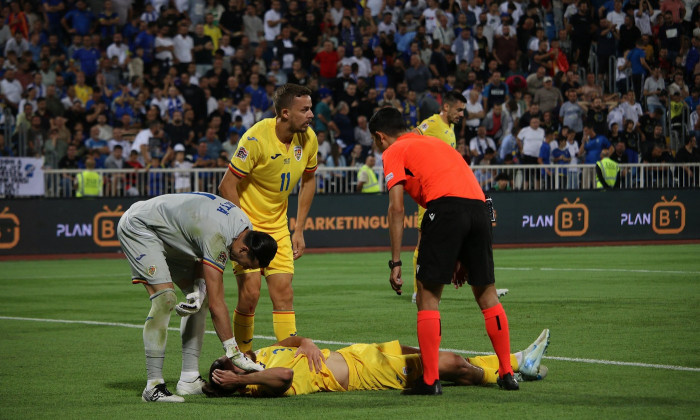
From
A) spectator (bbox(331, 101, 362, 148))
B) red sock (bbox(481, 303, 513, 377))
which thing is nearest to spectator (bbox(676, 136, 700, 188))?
spectator (bbox(331, 101, 362, 148))

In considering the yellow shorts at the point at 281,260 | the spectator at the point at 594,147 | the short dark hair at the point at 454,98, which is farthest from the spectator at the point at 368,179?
the yellow shorts at the point at 281,260

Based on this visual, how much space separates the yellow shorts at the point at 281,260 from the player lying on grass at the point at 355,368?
1.19 m

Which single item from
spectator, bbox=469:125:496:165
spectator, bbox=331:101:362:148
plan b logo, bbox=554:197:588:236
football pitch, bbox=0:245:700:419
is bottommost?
football pitch, bbox=0:245:700:419

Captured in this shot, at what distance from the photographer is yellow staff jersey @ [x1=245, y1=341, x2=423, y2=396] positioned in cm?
800

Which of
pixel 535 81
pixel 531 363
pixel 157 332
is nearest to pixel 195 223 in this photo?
pixel 157 332

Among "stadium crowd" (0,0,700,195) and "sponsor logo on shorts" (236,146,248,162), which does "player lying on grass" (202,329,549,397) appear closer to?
"sponsor logo on shorts" (236,146,248,162)

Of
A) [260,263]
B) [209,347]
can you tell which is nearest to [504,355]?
[260,263]

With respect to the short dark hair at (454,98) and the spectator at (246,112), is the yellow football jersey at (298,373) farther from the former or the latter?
the spectator at (246,112)

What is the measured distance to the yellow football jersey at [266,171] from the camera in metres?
9.31

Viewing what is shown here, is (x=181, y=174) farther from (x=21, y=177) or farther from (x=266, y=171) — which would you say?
(x=266, y=171)

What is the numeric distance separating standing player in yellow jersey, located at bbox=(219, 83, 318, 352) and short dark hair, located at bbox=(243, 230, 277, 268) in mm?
1769

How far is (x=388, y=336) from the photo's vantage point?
11266 millimetres

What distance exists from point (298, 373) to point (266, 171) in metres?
2.16

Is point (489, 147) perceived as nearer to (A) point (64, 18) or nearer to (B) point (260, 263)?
(A) point (64, 18)
